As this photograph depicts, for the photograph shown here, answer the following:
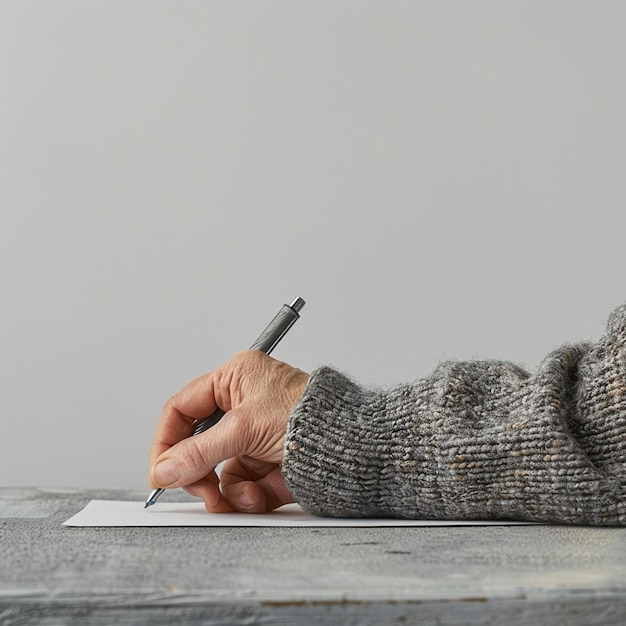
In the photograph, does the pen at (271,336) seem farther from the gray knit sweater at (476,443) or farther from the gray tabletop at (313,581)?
the gray tabletop at (313,581)

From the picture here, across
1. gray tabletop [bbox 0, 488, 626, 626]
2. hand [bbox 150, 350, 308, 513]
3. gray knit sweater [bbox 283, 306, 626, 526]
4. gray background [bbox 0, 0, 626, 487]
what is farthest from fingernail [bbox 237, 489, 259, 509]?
gray background [bbox 0, 0, 626, 487]

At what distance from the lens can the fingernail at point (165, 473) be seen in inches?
35.3

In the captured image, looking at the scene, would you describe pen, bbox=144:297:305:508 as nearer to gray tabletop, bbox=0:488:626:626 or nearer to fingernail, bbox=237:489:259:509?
fingernail, bbox=237:489:259:509

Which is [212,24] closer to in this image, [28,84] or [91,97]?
[91,97]

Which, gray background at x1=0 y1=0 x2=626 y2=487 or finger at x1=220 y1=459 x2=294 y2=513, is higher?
gray background at x1=0 y1=0 x2=626 y2=487

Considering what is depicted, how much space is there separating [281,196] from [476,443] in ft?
4.51

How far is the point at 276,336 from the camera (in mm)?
990

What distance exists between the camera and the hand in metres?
0.87

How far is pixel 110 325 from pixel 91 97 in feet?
1.92

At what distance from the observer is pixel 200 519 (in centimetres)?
79

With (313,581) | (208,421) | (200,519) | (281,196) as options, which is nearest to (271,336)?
(208,421)

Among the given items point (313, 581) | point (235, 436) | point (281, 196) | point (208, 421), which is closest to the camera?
point (313, 581)

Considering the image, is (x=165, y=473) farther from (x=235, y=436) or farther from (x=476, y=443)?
(x=476, y=443)

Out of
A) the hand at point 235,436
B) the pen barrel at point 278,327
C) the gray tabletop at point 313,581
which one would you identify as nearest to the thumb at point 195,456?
the hand at point 235,436
